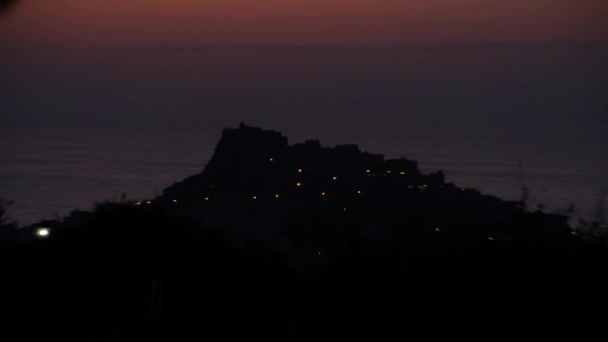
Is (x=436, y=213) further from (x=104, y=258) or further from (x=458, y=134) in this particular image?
(x=458, y=134)

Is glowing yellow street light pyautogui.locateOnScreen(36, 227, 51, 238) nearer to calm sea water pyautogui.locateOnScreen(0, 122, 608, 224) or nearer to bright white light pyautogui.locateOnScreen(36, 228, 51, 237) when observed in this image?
Answer: bright white light pyautogui.locateOnScreen(36, 228, 51, 237)

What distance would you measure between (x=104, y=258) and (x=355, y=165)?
50.0 feet

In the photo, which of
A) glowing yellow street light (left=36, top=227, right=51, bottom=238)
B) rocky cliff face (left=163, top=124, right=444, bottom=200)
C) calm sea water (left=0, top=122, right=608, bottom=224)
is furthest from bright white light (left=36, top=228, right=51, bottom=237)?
rocky cliff face (left=163, top=124, right=444, bottom=200)

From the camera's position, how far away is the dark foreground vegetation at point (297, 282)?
6.20 m

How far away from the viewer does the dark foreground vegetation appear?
620 cm

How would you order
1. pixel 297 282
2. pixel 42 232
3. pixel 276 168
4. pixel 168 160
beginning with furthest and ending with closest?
pixel 168 160, pixel 276 168, pixel 42 232, pixel 297 282

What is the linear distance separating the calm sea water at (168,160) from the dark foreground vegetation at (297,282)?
2.78ft

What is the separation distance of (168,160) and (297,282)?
46.5 m

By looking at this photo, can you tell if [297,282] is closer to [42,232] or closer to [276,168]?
[42,232]

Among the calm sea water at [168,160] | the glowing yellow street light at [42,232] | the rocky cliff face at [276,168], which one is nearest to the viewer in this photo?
the glowing yellow street light at [42,232]

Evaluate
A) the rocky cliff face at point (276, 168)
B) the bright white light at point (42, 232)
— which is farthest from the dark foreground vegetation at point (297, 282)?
the rocky cliff face at point (276, 168)

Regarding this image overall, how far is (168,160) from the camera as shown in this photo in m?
53.7

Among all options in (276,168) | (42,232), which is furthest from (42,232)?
(276,168)

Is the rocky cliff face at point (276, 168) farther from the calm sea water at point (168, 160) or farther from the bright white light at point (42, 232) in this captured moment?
the bright white light at point (42, 232)
